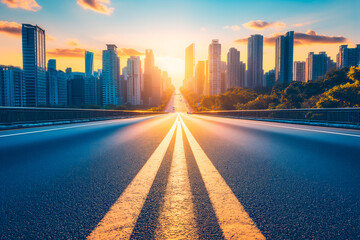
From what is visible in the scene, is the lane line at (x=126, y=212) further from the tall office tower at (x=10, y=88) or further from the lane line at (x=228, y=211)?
the tall office tower at (x=10, y=88)

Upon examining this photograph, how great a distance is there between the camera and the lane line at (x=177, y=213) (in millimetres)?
1646

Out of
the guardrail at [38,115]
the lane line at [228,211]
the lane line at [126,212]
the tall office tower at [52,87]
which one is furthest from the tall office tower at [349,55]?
the tall office tower at [52,87]

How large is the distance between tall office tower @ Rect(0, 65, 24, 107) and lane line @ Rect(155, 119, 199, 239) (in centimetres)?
17389

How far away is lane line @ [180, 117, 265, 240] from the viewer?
1646 millimetres

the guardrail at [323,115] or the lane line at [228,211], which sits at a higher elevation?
the guardrail at [323,115]

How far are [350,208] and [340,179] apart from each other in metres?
1.08

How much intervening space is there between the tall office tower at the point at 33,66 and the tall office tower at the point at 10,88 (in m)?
6.25

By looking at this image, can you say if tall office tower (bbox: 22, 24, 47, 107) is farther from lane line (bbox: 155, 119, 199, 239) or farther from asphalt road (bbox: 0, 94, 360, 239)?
lane line (bbox: 155, 119, 199, 239)

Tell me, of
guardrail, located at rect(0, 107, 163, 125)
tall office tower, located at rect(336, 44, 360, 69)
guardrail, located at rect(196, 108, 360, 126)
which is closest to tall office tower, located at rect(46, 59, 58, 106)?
guardrail, located at rect(0, 107, 163, 125)

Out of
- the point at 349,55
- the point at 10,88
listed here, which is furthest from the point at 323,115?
the point at 349,55

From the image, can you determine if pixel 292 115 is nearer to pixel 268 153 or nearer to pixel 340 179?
pixel 268 153

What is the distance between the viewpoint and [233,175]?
3215 mm

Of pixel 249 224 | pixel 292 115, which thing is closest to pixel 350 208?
pixel 249 224

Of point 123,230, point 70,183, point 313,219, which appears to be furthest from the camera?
point 70,183
